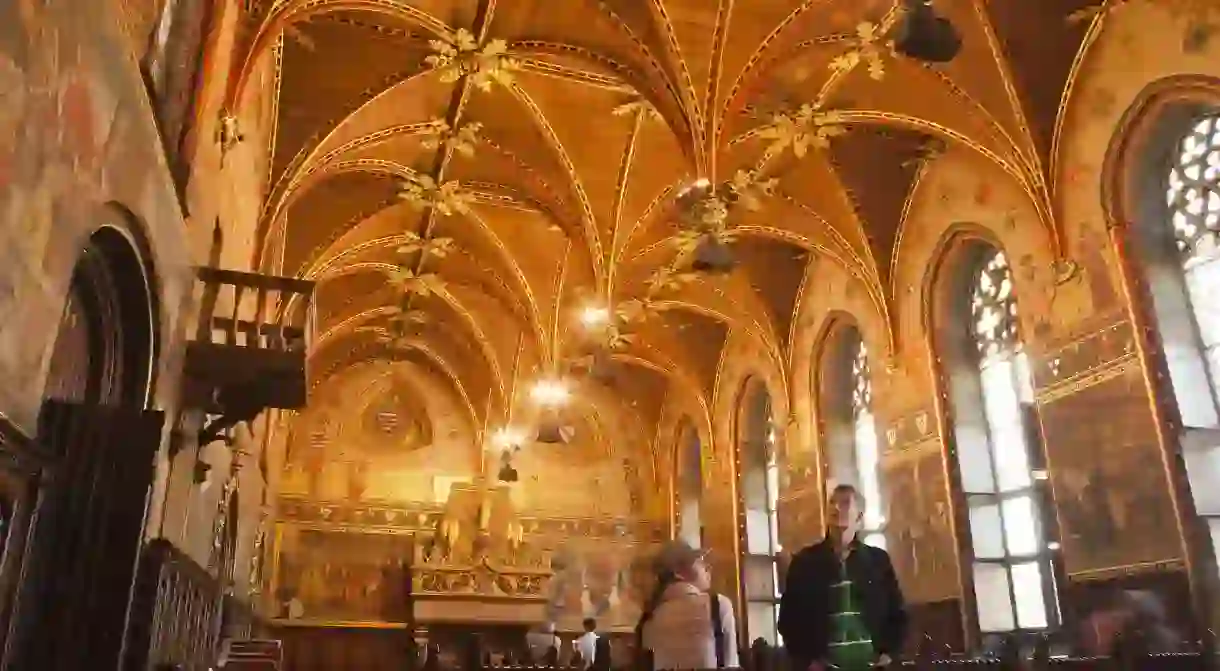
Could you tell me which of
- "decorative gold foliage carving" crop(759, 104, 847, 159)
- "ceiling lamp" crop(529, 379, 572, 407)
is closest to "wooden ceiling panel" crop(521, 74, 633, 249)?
"decorative gold foliage carving" crop(759, 104, 847, 159)

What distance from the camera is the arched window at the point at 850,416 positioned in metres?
14.7

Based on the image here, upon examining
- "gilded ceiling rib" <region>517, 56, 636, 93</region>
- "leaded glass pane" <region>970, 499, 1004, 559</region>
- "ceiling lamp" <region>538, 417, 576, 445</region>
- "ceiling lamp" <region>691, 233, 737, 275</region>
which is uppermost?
"gilded ceiling rib" <region>517, 56, 636, 93</region>

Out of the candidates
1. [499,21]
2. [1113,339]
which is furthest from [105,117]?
[1113,339]

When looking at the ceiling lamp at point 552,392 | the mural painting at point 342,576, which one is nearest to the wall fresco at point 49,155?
the ceiling lamp at point 552,392

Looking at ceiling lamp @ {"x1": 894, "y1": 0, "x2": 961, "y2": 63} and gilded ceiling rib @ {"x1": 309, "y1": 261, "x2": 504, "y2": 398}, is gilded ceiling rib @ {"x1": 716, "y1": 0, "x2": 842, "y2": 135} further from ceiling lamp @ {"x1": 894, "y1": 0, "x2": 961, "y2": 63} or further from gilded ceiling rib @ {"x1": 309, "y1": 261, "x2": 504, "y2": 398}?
gilded ceiling rib @ {"x1": 309, "y1": 261, "x2": 504, "y2": 398}

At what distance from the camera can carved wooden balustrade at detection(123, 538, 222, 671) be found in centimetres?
597

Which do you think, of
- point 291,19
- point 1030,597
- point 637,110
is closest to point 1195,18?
point 637,110

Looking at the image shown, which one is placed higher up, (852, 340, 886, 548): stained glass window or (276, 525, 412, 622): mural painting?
(852, 340, 886, 548): stained glass window

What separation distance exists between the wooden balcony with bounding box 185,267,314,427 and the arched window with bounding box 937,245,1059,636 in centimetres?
824

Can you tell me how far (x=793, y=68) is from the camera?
459 inches

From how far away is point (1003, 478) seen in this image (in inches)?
467

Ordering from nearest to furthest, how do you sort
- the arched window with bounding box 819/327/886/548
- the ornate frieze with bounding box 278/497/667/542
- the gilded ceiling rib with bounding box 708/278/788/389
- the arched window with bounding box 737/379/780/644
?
the arched window with bounding box 819/327/886/548
the gilded ceiling rib with bounding box 708/278/788/389
the arched window with bounding box 737/379/780/644
the ornate frieze with bounding box 278/497/667/542

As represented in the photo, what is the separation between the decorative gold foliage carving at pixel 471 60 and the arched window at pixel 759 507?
8633mm

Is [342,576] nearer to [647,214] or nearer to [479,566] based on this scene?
[479,566]
